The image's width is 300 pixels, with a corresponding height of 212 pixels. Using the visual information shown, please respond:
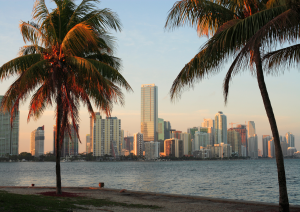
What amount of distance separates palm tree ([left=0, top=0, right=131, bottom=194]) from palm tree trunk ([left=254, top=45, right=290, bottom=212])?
5.96 meters

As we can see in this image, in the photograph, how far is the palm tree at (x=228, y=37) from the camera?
7.55 m

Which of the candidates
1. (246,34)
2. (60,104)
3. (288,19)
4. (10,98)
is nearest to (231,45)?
(246,34)

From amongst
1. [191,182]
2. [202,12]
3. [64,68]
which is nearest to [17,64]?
[64,68]

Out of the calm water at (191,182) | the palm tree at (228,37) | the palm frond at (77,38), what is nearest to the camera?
the palm tree at (228,37)

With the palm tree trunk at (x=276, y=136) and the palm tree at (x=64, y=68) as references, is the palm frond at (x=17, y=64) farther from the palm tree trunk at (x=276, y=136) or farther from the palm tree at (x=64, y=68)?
the palm tree trunk at (x=276, y=136)

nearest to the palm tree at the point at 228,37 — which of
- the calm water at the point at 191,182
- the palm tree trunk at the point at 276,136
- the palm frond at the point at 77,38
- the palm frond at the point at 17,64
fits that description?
the palm tree trunk at the point at 276,136

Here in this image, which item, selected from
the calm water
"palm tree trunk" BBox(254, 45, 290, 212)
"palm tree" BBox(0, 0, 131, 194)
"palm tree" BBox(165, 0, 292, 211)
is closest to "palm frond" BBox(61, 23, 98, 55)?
"palm tree" BBox(0, 0, 131, 194)

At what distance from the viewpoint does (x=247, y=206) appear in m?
12.4

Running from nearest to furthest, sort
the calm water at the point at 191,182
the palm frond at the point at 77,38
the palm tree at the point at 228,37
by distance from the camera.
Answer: the palm tree at the point at 228,37
the palm frond at the point at 77,38
the calm water at the point at 191,182

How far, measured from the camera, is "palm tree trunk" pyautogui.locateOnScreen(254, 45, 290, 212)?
349 inches

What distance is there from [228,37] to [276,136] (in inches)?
135

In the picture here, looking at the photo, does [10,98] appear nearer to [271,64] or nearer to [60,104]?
[60,104]

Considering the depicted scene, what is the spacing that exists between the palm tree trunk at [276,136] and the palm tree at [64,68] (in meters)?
5.96

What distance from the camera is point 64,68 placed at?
13.1 meters
